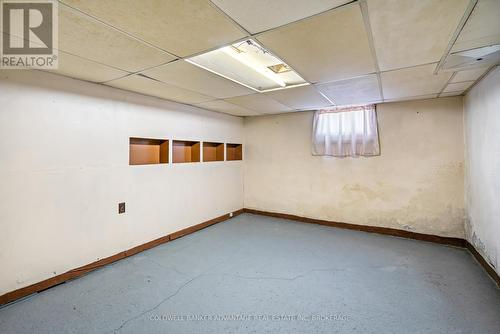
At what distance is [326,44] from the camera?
1721mm

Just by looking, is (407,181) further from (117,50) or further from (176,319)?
(117,50)

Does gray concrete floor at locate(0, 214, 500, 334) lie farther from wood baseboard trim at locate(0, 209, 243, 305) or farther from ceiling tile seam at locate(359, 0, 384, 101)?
ceiling tile seam at locate(359, 0, 384, 101)

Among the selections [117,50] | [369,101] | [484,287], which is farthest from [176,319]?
[369,101]

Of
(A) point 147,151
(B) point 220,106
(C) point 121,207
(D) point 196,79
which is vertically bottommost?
(C) point 121,207

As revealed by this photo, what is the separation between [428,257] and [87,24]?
4140 mm

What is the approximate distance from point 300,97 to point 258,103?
2.28 ft

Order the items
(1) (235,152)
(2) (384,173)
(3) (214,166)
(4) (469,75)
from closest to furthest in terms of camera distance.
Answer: (4) (469,75) < (2) (384,173) < (3) (214,166) < (1) (235,152)

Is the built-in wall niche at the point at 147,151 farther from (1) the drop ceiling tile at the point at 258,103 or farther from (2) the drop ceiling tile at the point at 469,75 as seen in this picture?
(2) the drop ceiling tile at the point at 469,75

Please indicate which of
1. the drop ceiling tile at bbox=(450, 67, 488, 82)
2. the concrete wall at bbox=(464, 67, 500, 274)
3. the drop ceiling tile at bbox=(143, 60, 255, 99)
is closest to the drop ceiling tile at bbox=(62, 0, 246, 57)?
the drop ceiling tile at bbox=(143, 60, 255, 99)

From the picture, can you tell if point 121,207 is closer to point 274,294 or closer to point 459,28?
point 274,294

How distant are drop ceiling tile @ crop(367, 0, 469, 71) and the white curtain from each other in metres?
1.88

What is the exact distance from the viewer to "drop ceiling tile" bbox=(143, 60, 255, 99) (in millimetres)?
2170

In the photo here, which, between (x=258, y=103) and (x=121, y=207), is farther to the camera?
(x=258, y=103)

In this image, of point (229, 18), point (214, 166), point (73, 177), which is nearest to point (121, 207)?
point (73, 177)
